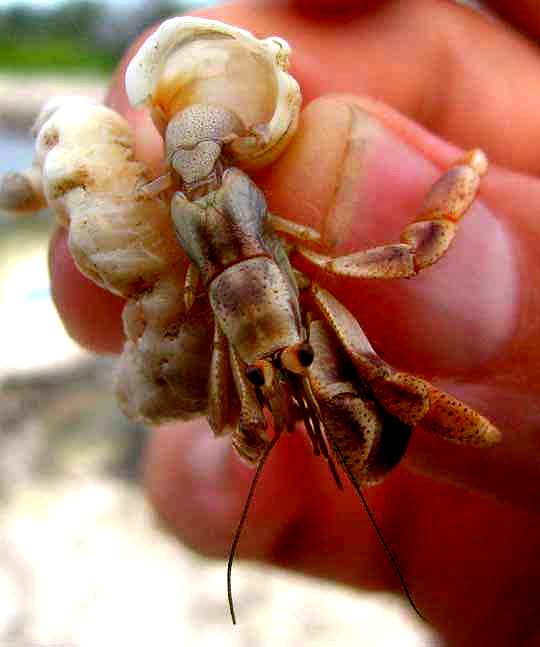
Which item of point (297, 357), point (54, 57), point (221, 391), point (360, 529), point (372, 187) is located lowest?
point (54, 57)

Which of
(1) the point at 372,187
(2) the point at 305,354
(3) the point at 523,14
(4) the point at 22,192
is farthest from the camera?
(3) the point at 523,14

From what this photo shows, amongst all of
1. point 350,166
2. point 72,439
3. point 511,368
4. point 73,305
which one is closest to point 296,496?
point 73,305

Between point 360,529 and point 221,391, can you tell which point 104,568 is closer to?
point 360,529

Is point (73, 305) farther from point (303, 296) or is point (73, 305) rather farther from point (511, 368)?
point (511, 368)

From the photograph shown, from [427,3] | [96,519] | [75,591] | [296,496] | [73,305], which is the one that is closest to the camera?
[73,305]

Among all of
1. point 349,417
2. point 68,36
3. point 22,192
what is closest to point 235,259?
point 349,417
